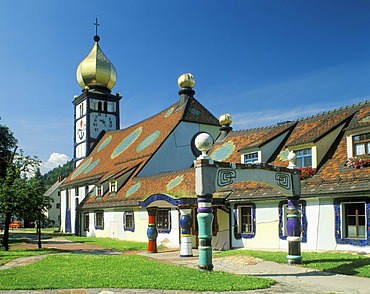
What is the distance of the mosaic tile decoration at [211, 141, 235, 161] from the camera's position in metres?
25.9

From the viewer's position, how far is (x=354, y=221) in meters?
16.5

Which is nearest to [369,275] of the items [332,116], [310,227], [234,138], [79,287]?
[310,227]

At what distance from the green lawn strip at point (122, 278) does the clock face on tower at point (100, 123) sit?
114 ft

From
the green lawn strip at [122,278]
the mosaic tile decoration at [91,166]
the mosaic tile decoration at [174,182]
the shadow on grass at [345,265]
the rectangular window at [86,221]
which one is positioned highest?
the mosaic tile decoration at [91,166]

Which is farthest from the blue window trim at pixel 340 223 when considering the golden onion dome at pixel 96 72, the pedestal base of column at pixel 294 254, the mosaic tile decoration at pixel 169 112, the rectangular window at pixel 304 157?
the golden onion dome at pixel 96 72

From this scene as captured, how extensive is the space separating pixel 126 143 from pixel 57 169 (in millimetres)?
144700

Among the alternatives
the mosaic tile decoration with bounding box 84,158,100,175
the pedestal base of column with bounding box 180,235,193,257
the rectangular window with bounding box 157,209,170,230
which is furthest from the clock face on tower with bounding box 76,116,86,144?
the pedestal base of column with bounding box 180,235,193,257

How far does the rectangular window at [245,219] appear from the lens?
2038 centimetres

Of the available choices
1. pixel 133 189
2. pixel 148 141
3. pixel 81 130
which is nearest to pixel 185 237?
pixel 133 189

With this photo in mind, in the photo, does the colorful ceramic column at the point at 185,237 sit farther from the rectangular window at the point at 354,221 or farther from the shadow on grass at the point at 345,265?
the rectangular window at the point at 354,221

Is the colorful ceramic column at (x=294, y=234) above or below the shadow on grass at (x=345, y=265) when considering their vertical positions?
above

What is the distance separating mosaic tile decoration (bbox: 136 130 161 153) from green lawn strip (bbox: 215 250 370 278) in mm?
17455

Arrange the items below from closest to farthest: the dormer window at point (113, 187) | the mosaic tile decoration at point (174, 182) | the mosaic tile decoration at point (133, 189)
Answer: the mosaic tile decoration at point (174, 182)
the mosaic tile decoration at point (133, 189)
the dormer window at point (113, 187)

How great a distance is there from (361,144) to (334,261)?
5.44 meters
